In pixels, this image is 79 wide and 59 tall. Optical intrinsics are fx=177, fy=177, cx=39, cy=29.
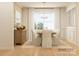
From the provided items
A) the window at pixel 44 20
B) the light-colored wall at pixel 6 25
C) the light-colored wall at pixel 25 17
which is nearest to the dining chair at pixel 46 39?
the light-colored wall at pixel 6 25

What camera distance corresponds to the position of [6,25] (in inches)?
205

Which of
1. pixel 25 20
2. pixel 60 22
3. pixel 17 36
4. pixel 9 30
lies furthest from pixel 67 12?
pixel 9 30

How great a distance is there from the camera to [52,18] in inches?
379

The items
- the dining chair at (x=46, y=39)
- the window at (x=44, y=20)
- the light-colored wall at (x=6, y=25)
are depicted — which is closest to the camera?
the light-colored wall at (x=6, y=25)

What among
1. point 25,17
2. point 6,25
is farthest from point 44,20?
point 6,25

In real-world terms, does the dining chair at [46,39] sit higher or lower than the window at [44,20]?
lower

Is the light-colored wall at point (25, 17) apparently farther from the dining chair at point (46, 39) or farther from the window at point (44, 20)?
the dining chair at point (46, 39)

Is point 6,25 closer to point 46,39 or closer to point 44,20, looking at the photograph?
point 46,39

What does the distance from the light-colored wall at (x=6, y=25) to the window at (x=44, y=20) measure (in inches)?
163

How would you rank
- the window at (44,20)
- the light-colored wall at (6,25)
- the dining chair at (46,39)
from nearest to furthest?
the light-colored wall at (6,25)
the dining chair at (46,39)
the window at (44,20)

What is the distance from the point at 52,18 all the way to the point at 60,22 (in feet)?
1.60

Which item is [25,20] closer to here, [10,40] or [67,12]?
[67,12]

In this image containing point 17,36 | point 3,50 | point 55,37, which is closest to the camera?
point 3,50

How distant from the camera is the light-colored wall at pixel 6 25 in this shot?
518cm
